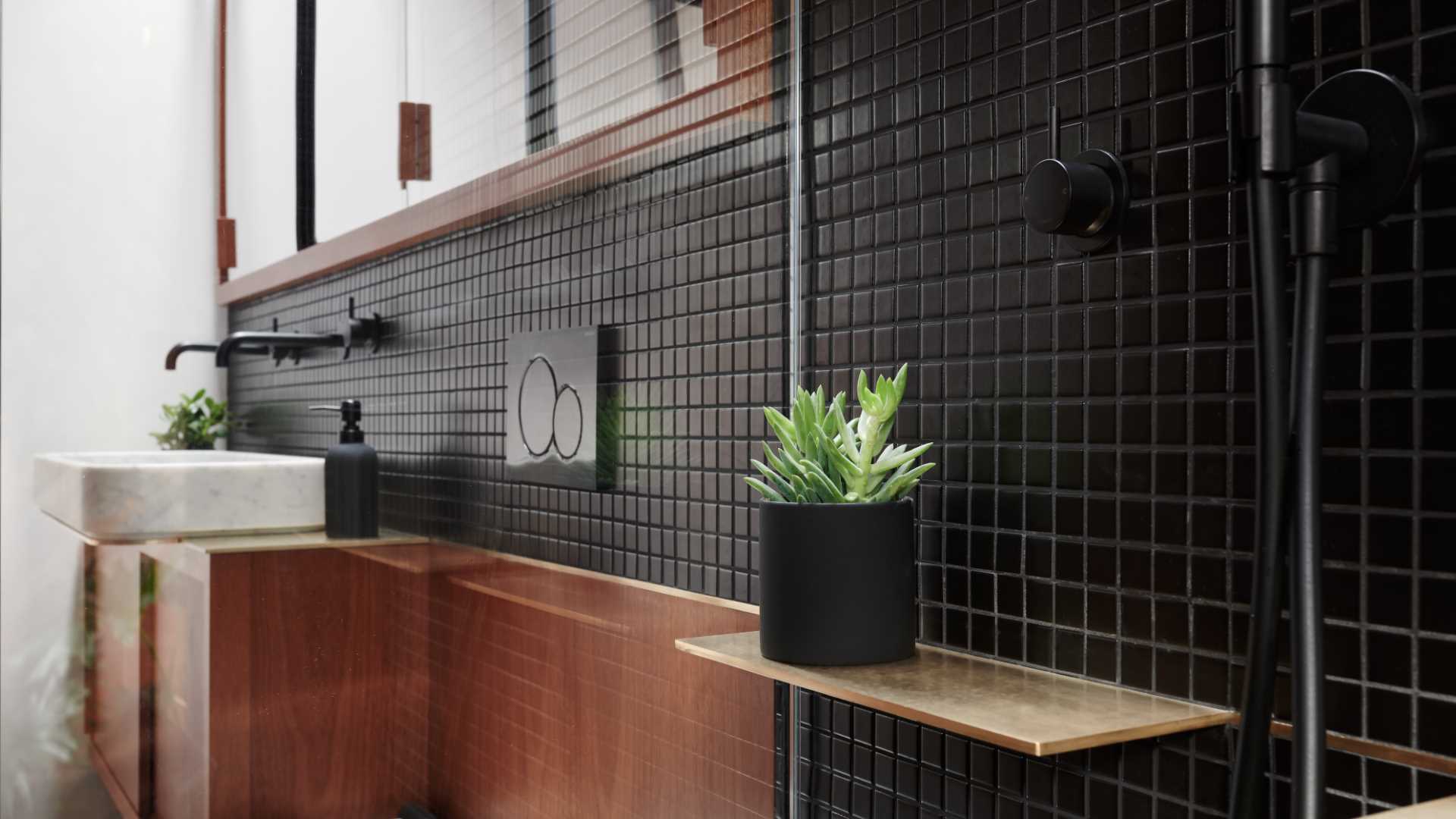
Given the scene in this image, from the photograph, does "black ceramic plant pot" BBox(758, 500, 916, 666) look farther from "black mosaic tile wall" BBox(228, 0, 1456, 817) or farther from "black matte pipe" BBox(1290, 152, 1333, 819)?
"black matte pipe" BBox(1290, 152, 1333, 819)

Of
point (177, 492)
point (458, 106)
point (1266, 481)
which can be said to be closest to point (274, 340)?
point (177, 492)

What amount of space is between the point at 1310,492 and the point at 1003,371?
0.24m

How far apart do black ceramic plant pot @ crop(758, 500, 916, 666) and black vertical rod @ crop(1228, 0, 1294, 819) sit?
0.23 m

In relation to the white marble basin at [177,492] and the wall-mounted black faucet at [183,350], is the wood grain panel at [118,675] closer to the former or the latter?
the white marble basin at [177,492]

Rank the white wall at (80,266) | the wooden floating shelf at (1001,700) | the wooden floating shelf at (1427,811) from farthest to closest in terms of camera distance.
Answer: the white wall at (80,266) → the wooden floating shelf at (1001,700) → the wooden floating shelf at (1427,811)

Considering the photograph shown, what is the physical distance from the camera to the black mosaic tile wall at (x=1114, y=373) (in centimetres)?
49

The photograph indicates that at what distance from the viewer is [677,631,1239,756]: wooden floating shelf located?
1.72ft

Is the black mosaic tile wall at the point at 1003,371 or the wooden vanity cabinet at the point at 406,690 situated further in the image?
the wooden vanity cabinet at the point at 406,690

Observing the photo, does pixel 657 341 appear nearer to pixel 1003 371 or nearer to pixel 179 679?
pixel 1003 371

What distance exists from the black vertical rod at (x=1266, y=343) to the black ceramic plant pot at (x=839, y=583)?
0.23 m

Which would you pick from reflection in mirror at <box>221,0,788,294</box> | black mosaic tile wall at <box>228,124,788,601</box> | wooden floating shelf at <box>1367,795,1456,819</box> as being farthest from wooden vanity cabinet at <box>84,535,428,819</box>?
wooden floating shelf at <box>1367,795,1456,819</box>

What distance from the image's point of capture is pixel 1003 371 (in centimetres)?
69

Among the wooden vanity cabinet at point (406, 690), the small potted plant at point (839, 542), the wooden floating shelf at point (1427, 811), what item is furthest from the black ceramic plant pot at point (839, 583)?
the wooden floating shelf at point (1427, 811)

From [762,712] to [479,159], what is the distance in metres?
0.52
